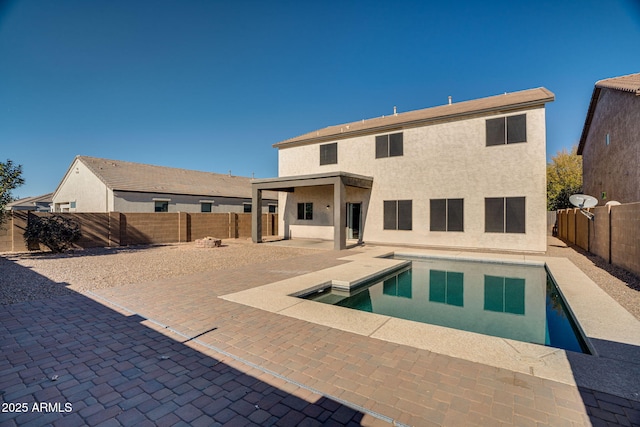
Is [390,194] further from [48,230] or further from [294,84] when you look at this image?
[48,230]

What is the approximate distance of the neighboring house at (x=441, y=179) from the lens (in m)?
12.2

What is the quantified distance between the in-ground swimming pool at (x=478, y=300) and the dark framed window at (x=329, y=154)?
9018 millimetres

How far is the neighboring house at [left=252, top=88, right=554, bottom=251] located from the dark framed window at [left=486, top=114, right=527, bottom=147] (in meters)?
0.04

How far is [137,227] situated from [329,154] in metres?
11.0

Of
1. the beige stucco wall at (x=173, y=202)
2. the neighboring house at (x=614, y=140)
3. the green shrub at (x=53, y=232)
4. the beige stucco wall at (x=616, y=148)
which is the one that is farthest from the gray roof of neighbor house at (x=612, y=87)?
the beige stucco wall at (x=173, y=202)

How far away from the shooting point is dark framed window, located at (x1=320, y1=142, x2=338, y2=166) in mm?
17219

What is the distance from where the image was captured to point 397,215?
15.1m

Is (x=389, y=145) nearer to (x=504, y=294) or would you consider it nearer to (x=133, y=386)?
(x=504, y=294)

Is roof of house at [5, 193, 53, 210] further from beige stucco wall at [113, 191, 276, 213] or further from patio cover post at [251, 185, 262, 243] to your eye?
patio cover post at [251, 185, 262, 243]

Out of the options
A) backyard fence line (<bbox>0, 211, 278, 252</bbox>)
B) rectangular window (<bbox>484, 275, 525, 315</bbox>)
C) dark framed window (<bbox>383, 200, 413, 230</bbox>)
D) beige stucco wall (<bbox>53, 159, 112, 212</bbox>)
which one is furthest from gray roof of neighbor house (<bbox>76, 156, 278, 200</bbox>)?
rectangular window (<bbox>484, 275, 525, 315</bbox>)

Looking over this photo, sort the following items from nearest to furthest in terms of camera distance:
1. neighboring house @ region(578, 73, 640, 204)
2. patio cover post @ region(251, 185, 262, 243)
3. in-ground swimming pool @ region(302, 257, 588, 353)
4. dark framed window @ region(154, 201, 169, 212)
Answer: in-ground swimming pool @ region(302, 257, 588, 353) → neighboring house @ region(578, 73, 640, 204) → patio cover post @ region(251, 185, 262, 243) → dark framed window @ region(154, 201, 169, 212)

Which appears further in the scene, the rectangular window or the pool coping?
the rectangular window

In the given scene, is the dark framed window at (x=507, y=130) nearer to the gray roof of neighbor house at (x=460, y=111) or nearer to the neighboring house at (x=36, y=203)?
the gray roof of neighbor house at (x=460, y=111)

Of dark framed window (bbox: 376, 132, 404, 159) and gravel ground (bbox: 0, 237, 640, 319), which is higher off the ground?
dark framed window (bbox: 376, 132, 404, 159)
